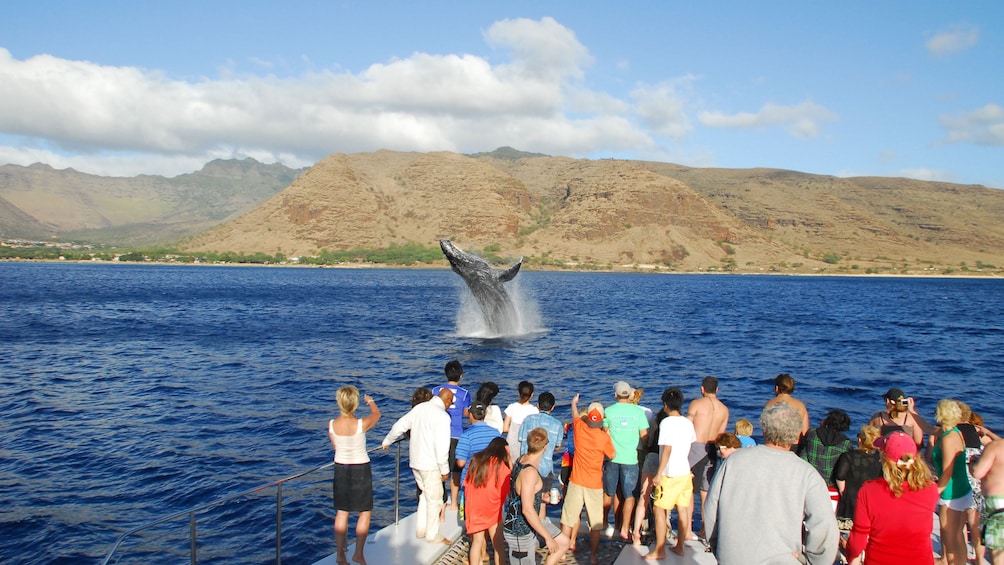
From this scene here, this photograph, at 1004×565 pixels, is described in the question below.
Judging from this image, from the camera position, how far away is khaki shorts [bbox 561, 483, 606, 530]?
8.44 m

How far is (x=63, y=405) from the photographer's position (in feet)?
81.6

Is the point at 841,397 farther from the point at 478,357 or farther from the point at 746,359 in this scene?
the point at 478,357

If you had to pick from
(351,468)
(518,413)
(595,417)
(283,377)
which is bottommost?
(283,377)

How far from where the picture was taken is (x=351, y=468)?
821cm

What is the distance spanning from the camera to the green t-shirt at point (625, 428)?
8844mm

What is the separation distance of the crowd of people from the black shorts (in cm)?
1

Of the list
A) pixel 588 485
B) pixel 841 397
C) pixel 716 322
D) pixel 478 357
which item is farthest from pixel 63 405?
pixel 716 322

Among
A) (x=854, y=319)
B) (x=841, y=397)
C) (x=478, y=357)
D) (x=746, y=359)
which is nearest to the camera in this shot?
(x=841, y=397)

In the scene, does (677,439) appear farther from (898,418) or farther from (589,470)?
(898,418)

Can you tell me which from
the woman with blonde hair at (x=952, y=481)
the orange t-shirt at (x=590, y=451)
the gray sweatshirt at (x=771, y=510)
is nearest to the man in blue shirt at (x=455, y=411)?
the orange t-shirt at (x=590, y=451)

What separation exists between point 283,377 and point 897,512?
28475 mm

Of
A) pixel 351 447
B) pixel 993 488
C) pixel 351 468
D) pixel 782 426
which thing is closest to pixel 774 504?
pixel 782 426

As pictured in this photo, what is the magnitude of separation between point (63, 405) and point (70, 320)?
34115mm

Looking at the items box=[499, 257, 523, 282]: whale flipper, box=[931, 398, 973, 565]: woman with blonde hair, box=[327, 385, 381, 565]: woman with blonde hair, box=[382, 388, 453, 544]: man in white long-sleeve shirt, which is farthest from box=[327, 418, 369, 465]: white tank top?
box=[499, 257, 523, 282]: whale flipper
